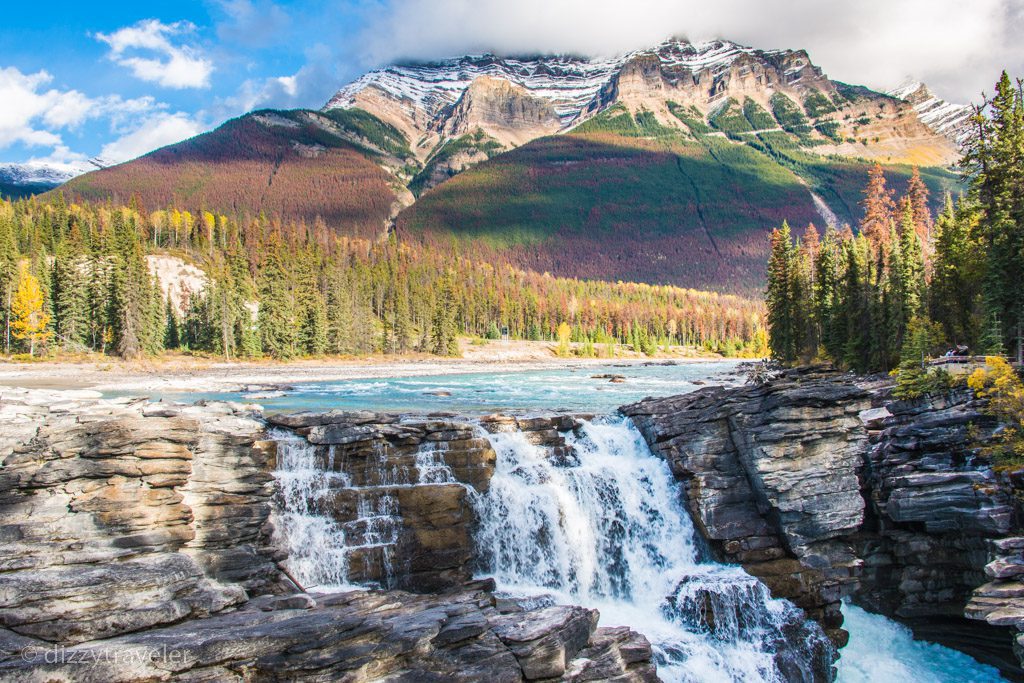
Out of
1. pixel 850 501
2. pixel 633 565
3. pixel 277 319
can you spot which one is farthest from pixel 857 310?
pixel 277 319

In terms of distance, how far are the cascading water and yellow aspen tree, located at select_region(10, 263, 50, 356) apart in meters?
73.2

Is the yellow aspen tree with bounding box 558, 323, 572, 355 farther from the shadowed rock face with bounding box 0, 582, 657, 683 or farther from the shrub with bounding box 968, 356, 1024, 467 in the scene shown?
the shadowed rock face with bounding box 0, 582, 657, 683

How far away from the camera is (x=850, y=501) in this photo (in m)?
23.3

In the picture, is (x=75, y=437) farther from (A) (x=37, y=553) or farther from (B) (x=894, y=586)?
(B) (x=894, y=586)

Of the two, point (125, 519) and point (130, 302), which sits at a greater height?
point (130, 302)

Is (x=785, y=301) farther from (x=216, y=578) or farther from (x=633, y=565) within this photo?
(x=216, y=578)

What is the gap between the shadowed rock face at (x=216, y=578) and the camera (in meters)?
12.5

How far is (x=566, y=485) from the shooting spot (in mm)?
23906

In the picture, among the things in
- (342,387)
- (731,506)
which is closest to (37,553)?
(731,506)

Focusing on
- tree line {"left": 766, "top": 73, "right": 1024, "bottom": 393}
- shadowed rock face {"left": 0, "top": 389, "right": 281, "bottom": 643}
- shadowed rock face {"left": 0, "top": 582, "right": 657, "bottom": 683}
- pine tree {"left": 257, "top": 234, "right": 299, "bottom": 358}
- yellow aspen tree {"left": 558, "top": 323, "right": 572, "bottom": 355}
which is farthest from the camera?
yellow aspen tree {"left": 558, "top": 323, "right": 572, "bottom": 355}

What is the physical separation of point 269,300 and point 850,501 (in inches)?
3236

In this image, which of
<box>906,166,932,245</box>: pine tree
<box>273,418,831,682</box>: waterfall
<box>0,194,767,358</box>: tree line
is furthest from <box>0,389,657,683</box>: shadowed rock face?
<box>906,166,932,245</box>: pine tree

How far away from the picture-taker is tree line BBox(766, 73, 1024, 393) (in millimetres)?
34438

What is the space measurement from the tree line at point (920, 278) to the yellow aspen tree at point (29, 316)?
287ft
